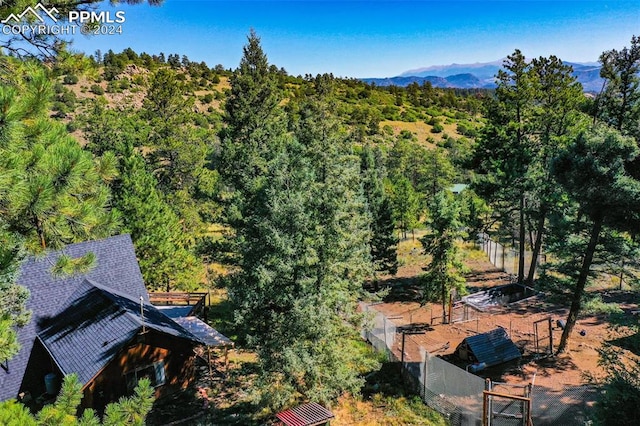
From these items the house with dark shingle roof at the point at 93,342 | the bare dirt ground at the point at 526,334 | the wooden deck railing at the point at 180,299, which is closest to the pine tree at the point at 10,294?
the house with dark shingle roof at the point at 93,342

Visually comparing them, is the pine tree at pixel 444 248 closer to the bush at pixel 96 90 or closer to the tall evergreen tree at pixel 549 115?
Result: the tall evergreen tree at pixel 549 115

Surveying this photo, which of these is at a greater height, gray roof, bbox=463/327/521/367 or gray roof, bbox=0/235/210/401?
gray roof, bbox=0/235/210/401

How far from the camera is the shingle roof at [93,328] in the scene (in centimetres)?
1365

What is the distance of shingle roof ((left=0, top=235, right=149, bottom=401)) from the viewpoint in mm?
13797

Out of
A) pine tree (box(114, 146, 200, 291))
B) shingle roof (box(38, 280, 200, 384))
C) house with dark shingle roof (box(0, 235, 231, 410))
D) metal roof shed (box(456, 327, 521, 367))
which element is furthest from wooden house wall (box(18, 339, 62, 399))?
metal roof shed (box(456, 327, 521, 367))

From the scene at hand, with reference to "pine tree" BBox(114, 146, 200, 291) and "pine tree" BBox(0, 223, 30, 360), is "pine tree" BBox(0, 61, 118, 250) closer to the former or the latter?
"pine tree" BBox(0, 223, 30, 360)

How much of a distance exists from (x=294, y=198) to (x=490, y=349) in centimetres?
1171

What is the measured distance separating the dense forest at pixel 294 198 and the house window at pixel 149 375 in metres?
3.28

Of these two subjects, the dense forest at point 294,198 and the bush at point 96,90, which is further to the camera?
the bush at point 96,90

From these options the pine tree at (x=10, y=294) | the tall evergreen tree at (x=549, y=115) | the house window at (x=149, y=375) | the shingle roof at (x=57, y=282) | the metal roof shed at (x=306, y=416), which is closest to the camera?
the pine tree at (x=10, y=294)

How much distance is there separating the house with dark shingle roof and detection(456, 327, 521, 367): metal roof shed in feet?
35.1

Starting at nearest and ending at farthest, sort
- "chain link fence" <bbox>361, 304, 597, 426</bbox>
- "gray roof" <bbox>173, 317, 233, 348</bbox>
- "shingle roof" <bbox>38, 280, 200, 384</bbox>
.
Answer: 1. "chain link fence" <bbox>361, 304, 597, 426</bbox>
2. "shingle roof" <bbox>38, 280, 200, 384</bbox>
3. "gray roof" <bbox>173, 317, 233, 348</bbox>

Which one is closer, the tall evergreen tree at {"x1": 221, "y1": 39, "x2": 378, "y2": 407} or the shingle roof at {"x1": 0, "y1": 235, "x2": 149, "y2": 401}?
the tall evergreen tree at {"x1": 221, "y1": 39, "x2": 378, "y2": 407}

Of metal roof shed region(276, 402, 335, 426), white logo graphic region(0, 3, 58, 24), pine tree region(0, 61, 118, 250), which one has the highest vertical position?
white logo graphic region(0, 3, 58, 24)
